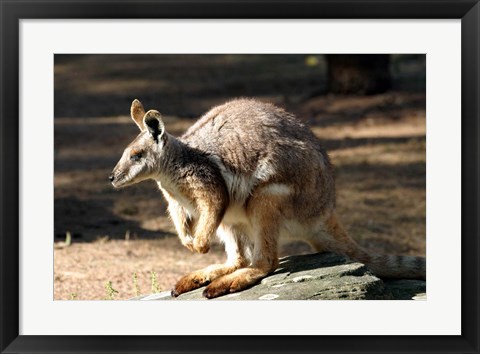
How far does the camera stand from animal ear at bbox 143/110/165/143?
609cm

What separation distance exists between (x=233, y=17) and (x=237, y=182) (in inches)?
50.4

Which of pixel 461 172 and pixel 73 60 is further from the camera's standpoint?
pixel 73 60

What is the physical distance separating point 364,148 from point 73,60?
785 cm

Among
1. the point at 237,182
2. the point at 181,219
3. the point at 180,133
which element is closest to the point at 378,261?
the point at 237,182

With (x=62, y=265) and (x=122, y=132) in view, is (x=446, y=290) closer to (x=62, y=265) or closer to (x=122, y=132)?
(x=62, y=265)

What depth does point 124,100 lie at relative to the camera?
15297mm

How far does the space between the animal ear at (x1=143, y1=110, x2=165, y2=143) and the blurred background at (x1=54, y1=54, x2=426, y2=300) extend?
1342mm

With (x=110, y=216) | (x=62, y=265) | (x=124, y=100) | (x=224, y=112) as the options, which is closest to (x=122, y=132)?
(x=124, y=100)

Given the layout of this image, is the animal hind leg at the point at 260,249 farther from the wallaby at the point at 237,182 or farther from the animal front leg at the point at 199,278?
the animal front leg at the point at 199,278

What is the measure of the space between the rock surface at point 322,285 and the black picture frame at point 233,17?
603 millimetres

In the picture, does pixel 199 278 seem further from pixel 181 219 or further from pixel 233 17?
pixel 233 17

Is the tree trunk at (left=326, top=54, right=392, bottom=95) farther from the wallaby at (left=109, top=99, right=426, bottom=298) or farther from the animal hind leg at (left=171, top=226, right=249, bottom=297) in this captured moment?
the animal hind leg at (left=171, top=226, right=249, bottom=297)

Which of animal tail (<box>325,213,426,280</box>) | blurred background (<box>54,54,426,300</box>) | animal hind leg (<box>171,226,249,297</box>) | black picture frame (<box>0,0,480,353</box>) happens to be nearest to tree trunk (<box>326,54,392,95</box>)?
blurred background (<box>54,54,426,300</box>)

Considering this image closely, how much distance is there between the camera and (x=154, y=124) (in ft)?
20.2
